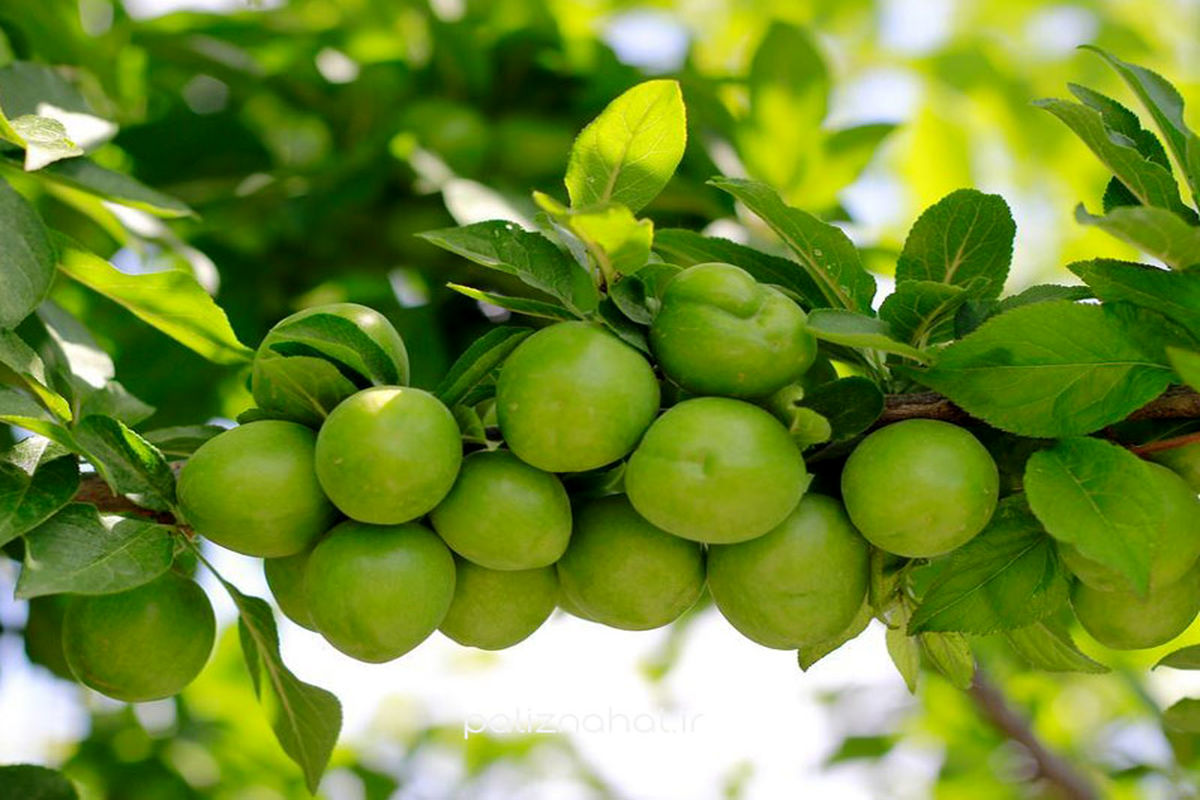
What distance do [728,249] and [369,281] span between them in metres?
0.86

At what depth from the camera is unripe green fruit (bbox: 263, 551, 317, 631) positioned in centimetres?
85

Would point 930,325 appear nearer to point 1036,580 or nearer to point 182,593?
point 1036,580

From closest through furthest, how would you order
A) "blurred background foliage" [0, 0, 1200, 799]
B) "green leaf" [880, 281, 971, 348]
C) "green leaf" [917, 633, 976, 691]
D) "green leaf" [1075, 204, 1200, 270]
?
"green leaf" [1075, 204, 1200, 270] < "green leaf" [880, 281, 971, 348] < "green leaf" [917, 633, 976, 691] < "blurred background foliage" [0, 0, 1200, 799]

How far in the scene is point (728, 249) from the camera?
929mm

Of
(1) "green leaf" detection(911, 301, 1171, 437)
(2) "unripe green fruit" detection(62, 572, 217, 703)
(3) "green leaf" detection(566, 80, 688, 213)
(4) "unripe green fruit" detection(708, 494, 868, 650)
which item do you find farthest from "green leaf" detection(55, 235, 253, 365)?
(1) "green leaf" detection(911, 301, 1171, 437)

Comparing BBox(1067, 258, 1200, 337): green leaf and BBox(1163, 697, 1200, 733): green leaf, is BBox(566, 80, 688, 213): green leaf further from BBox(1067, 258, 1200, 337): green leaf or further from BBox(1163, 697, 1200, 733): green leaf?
BBox(1163, 697, 1200, 733): green leaf

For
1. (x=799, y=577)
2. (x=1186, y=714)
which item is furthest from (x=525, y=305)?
(x=1186, y=714)

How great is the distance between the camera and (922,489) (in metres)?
0.75

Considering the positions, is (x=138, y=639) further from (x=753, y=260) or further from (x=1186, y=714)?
(x=1186, y=714)

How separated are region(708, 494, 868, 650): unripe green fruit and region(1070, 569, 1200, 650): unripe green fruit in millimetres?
156

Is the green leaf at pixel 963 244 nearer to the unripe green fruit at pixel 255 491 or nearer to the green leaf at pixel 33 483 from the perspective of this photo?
the unripe green fruit at pixel 255 491


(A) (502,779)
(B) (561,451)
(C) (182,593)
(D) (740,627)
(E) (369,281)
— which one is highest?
(B) (561,451)

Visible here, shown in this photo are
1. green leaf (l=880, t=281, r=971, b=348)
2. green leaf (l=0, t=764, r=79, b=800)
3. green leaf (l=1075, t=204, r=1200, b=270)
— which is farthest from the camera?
green leaf (l=0, t=764, r=79, b=800)

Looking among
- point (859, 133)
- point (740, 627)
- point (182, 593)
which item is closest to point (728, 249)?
point (740, 627)
